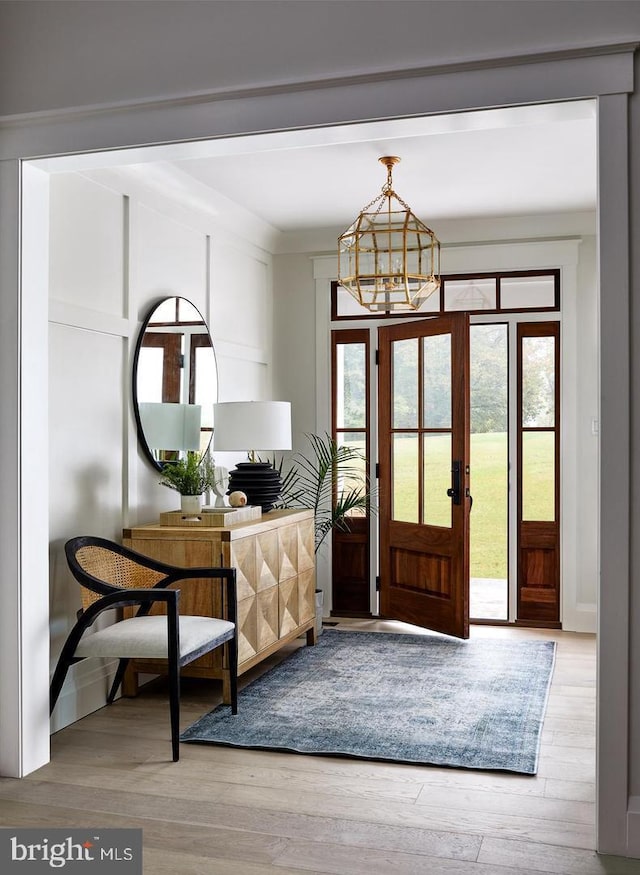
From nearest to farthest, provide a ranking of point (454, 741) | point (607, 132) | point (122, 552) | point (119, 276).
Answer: point (607, 132) → point (454, 741) → point (122, 552) → point (119, 276)

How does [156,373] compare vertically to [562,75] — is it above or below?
below

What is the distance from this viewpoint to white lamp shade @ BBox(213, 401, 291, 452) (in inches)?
183

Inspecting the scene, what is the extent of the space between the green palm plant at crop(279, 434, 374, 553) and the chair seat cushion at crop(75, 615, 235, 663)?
235 cm

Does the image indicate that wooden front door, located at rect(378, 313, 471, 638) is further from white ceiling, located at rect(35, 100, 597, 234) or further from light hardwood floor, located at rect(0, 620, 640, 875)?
light hardwood floor, located at rect(0, 620, 640, 875)

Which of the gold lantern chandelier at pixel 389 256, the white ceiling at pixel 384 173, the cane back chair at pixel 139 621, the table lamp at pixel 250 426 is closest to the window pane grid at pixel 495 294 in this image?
the gold lantern chandelier at pixel 389 256

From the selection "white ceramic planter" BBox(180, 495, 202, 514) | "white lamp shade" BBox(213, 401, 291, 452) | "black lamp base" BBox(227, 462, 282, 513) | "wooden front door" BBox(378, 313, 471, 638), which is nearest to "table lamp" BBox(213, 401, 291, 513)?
"white lamp shade" BBox(213, 401, 291, 452)

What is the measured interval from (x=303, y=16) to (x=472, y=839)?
8.83 ft

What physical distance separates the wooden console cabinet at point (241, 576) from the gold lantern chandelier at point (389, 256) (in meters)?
1.41

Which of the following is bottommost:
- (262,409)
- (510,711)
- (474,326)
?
(510,711)

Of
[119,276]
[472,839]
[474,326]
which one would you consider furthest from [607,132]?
[474,326]

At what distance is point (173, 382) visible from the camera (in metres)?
4.66

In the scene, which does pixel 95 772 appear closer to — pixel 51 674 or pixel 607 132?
pixel 51 674

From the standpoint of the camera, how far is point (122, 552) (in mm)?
3961

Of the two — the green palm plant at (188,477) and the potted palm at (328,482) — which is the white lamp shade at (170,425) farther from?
the potted palm at (328,482)
